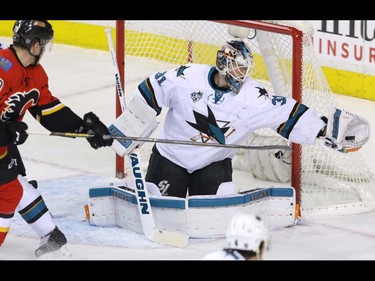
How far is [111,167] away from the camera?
6664 millimetres

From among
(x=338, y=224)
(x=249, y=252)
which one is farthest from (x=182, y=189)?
(x=249, y=252)

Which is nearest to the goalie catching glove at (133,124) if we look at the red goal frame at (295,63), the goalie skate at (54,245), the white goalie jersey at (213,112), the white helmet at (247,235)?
the white goalie jersey at (213,112)

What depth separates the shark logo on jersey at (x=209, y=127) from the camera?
219 inches

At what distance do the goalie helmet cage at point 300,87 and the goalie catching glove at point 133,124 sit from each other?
0.62 m

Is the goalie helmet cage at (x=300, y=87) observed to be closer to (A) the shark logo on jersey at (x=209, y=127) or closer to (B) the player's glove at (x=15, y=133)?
(A) the shark logo on jersey at (x=209, y=127)

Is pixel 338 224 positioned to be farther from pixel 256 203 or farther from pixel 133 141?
pixel 133 141

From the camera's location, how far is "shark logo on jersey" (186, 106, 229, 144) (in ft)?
18.3

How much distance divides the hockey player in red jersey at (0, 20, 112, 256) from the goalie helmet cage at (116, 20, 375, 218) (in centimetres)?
90

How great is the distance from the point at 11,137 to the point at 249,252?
165cm

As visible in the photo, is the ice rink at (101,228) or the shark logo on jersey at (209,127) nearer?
the ice rink at (101,228)

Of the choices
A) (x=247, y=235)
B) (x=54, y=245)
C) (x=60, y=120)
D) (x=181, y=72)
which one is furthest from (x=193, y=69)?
(x=247, y=235)

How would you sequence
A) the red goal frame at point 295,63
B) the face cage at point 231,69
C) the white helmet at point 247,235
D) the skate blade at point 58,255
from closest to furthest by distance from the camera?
1. the white helmet at point 247,235
2. the skate blade at point 58,255
3. the face cage at point 231,69
4. the red goal frame at point 295,63

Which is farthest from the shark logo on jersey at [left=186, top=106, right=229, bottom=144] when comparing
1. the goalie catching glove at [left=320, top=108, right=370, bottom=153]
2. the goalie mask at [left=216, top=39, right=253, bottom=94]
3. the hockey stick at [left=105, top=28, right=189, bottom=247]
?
the goalie catching glove at [left=320, top=108, right=370, bottom=153]

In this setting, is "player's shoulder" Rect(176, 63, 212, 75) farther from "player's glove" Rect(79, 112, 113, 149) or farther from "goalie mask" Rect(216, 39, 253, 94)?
"player's glove" Rect(79, 112, 113, 149)
